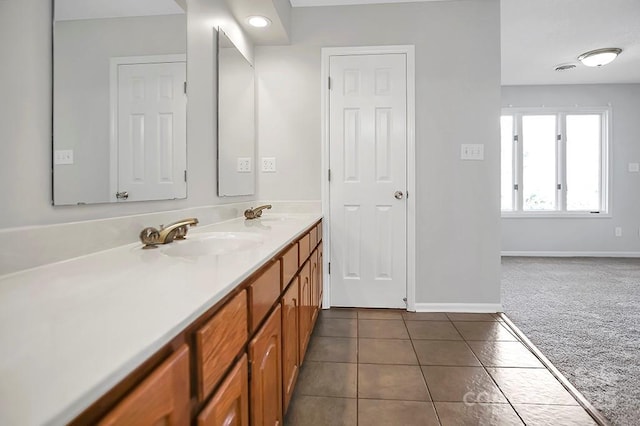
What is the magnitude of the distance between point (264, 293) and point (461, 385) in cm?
122

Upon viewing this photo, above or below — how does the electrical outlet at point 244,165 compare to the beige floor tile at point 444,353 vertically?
above

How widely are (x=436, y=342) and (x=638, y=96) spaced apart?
17.1ft

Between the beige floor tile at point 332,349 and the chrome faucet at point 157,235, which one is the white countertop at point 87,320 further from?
the beige floor tile at point 332,349

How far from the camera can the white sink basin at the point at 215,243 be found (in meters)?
1.21

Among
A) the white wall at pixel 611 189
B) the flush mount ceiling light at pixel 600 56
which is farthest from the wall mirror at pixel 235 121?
the white wall at pixel 611 189

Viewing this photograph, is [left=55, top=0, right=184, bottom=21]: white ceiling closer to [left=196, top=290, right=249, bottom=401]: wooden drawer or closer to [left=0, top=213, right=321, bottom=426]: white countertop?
[left=0, top=213, right=321, bottom=426]: white countertop

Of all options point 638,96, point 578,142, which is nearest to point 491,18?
point 578,142

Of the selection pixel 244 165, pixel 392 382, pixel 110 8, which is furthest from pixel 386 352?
pixel 110 8

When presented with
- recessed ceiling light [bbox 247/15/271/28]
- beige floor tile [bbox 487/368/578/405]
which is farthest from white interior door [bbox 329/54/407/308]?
beige floor tile [bbox 487/368/578/405]

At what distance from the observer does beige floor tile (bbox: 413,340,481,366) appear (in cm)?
183

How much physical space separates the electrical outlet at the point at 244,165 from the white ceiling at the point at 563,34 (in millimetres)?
1276

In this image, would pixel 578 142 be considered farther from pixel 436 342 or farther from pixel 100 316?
pixel 100 316

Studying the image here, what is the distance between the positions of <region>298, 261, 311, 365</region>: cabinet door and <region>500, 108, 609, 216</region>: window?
416 centimetres

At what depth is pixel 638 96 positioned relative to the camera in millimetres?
4750
